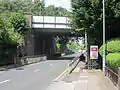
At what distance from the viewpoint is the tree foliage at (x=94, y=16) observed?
87.0 feet

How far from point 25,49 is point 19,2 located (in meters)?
68.2

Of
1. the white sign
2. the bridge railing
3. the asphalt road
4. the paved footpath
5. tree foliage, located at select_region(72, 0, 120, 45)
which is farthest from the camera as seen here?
the bridge railing

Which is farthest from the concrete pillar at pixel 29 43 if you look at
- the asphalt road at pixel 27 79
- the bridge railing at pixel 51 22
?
the asphalt road at pixel 27 79

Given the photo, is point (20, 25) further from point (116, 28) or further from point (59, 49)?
point (59, 49)

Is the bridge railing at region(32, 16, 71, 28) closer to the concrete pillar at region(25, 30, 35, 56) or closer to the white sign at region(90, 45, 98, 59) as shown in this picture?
the concrete pillar at region(25, 30, 35, 56)

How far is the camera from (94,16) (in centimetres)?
2708

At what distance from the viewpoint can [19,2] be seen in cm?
12812

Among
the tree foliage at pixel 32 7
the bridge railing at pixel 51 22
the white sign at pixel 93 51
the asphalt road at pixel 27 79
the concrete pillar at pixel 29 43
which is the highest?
the tree foliage at pixel 32 7

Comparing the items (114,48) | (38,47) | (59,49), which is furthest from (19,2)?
(114,48)

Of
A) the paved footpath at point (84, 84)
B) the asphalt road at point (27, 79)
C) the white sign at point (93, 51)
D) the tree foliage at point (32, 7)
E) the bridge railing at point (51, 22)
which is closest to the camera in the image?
the paved footpath at point (84, 84)

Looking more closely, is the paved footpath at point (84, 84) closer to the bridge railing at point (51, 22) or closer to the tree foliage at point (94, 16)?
the tree foliage at point (94, 16)

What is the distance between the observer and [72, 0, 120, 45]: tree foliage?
26516mm

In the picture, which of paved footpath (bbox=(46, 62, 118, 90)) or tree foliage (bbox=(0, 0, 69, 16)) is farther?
tree foliage (bbox=(0, 0, 69, 16))

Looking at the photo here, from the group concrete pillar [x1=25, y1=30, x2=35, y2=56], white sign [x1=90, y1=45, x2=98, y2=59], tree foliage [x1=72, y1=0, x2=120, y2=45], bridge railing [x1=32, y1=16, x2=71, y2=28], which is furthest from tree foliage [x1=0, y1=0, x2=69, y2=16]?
tree foliage [x1=72, y1=0, x2=120, y2=45]
